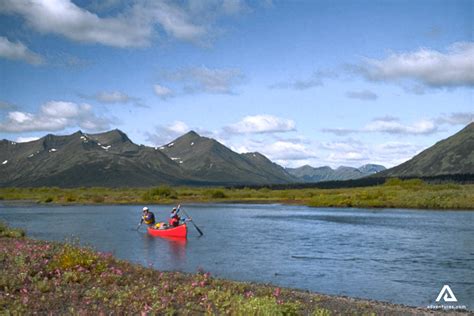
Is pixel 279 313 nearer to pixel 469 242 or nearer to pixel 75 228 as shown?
pixel 469 242

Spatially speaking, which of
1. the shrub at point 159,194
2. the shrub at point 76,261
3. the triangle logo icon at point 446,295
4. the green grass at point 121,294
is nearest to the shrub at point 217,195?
the shrub at point 159,194

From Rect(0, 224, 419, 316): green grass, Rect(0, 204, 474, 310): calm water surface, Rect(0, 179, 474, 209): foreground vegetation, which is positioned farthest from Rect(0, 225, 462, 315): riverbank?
Rect(0, 179, 474, 209): foreground vegetation

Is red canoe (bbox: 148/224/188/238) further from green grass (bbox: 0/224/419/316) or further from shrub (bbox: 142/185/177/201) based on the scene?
shrub (bbox: 142/185/177/201)

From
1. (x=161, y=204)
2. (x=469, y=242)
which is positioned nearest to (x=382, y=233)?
(x=469, y=242)

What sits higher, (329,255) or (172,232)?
(172,232)

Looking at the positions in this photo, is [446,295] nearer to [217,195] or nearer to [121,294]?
[121,294]

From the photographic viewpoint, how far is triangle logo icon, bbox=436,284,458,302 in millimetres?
20975

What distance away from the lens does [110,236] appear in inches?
1902

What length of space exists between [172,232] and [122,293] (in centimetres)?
3384

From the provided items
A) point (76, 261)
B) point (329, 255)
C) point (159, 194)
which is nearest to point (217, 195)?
point (159, 194)

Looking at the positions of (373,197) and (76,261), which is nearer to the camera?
(76,261)

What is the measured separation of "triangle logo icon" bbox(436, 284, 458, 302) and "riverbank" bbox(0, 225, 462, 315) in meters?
3.78

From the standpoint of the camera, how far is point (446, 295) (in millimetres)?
21859

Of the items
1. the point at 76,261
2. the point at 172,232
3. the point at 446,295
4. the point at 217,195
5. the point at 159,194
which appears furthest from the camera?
the point at 217,195
